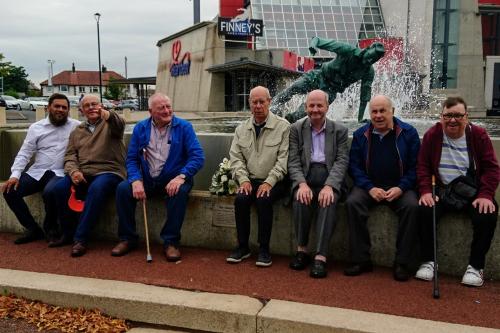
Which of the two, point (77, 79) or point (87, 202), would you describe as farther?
point (77, 79)

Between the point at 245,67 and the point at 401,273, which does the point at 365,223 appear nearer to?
the point at 401,273

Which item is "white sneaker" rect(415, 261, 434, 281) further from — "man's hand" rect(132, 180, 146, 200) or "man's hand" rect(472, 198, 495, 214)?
"man's hand" rect(132, 180, 146, 200)

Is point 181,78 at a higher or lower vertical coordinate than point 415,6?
lower

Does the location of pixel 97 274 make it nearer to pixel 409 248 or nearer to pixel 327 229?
pixel 327 229

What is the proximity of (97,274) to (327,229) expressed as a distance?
1.96 metres

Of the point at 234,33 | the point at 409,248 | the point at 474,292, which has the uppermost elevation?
the point at 234,33

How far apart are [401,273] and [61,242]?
326 centimetres

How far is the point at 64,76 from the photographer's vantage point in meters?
120

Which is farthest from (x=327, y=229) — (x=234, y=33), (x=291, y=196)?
(x=234, y=33)

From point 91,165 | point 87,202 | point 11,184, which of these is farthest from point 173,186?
point 11,184

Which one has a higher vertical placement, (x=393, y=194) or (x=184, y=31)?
(x=184, y=31)

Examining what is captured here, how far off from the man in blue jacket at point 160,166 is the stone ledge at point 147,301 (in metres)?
0.89

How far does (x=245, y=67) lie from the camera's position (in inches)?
1300

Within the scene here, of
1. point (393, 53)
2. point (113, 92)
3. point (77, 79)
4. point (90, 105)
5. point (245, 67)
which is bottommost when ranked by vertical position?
point (90, 105)
